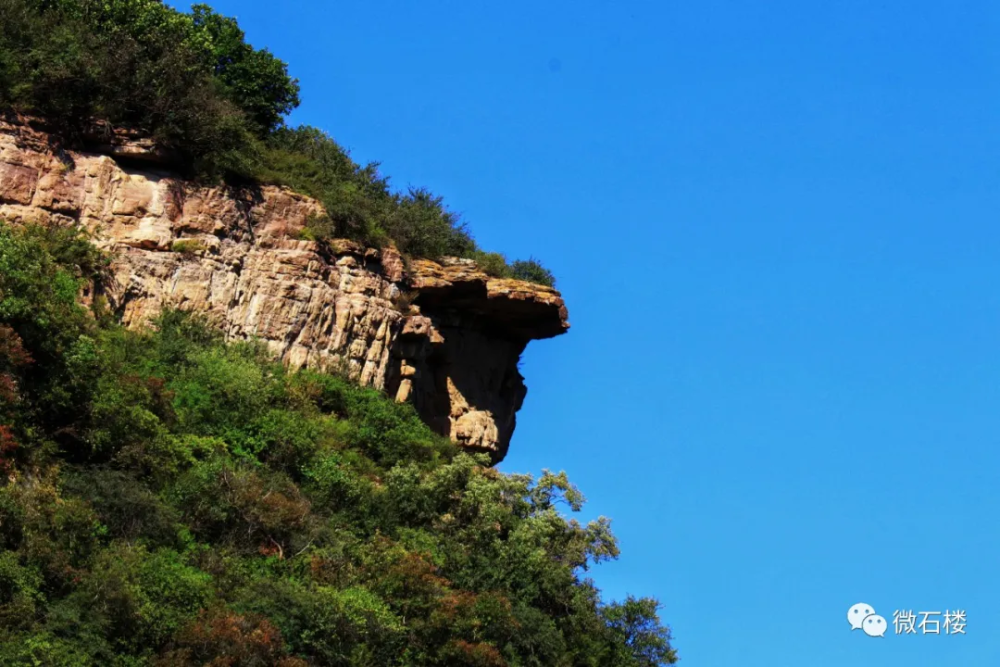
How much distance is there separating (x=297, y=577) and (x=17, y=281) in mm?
6999

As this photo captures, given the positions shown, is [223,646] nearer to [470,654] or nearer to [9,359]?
[470,654]

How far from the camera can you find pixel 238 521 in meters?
32.6

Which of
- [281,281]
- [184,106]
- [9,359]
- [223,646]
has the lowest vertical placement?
[223,646]

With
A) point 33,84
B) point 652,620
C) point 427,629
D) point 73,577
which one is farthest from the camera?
point 33,84

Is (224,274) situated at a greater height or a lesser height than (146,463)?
greater

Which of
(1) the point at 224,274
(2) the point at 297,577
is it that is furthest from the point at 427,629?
(1) the point at 224,274

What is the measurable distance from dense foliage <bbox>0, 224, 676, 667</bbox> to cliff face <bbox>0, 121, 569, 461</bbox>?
842mm

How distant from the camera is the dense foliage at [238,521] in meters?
28.5

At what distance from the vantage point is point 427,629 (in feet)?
103

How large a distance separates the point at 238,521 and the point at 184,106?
483 inches

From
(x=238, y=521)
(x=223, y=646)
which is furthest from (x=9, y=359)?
(x=223, y=646)

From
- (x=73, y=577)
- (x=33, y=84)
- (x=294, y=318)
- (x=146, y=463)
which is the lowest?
(x=73, y=577)

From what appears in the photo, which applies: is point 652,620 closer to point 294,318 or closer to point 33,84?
point 294,318

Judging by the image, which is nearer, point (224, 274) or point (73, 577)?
point (73, 577)
